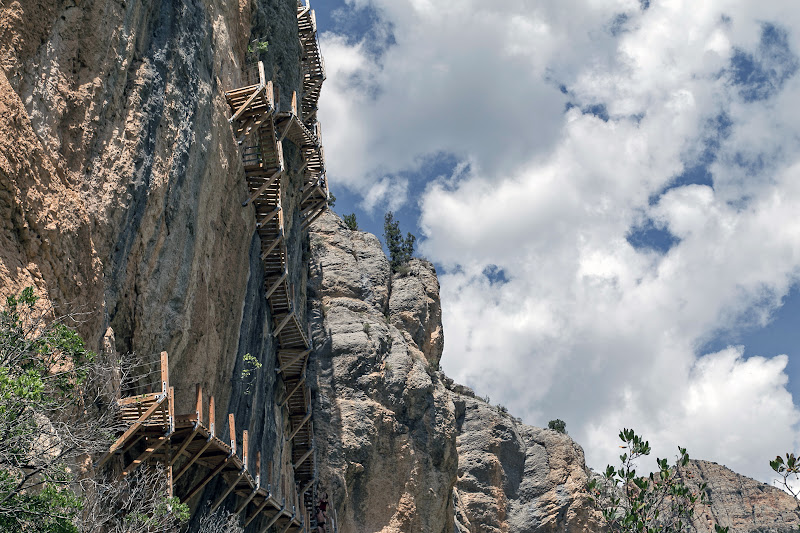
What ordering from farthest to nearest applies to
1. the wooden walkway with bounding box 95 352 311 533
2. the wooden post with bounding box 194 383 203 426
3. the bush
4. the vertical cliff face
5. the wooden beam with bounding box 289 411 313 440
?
the wooden beam with bounding box 289 411 313 440 < the wooden post with bounding box 194 383 203 426 < the wooden walkway with bounding box 95 352 311 533 < the vertical cliff face < the bush

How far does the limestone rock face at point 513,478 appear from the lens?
48.9 m

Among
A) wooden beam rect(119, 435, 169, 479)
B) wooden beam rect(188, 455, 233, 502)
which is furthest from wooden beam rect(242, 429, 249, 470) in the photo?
wooden beam rect(119, 435, 169, 479)

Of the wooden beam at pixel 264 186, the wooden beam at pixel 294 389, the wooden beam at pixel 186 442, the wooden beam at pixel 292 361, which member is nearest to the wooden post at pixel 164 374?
the wooden beam at pixel 186 442

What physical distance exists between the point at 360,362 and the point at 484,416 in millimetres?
12557

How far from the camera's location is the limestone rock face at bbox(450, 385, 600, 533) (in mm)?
48906

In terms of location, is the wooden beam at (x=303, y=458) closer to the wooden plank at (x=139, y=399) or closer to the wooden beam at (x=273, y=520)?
the wooden beam at (x=273, y=520)

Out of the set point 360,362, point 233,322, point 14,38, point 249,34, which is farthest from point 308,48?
point 14,38

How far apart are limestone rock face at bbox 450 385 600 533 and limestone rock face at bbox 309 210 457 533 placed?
5649mm

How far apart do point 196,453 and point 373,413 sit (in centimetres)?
1880

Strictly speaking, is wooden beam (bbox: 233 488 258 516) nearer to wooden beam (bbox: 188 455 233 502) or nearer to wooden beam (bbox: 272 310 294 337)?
wooden beam (bbox: 188 455 233 502)

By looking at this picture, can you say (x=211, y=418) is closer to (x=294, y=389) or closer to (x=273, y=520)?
(x=273, y=520)

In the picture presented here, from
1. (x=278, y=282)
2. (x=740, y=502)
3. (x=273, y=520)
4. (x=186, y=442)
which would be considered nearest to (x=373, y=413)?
(x=273, y=520)

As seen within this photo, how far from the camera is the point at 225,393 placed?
25875mm

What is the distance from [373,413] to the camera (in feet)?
133
